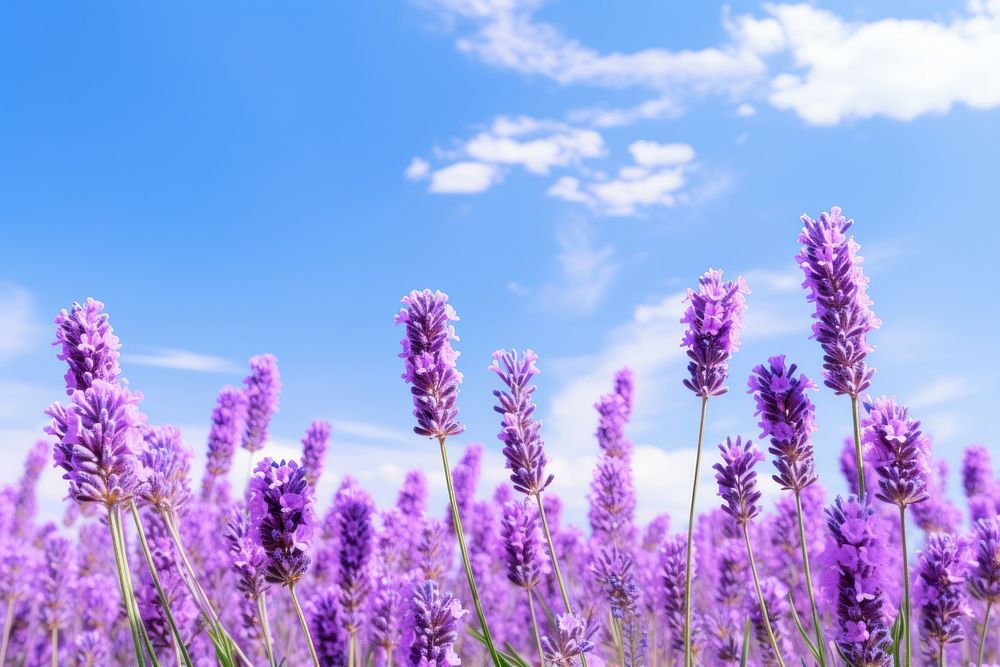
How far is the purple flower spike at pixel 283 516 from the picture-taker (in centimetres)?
300

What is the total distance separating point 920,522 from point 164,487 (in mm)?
9081

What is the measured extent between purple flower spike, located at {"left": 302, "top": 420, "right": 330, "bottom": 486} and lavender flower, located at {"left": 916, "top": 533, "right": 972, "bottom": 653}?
546cm

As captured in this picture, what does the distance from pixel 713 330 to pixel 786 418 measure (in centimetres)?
46

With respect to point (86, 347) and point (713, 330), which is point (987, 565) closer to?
point (713, 330)

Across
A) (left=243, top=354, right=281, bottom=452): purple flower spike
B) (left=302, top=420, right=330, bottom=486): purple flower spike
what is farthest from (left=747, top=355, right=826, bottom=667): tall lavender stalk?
(left=243, top=354, right=281, bottom=452): purple flower spike

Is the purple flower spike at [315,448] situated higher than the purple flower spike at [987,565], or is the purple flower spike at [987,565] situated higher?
the purple flower spike at [315,448]

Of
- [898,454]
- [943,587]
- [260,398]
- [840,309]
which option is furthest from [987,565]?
[260,398]

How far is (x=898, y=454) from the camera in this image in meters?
3.19

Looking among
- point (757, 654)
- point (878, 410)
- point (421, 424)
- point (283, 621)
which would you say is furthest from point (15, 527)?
point (878, 410)

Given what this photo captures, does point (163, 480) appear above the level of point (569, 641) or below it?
above

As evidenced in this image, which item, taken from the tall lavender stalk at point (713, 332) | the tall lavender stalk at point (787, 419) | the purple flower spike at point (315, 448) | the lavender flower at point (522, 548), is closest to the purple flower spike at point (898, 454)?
the tall lavender stalk at point (787, 419)

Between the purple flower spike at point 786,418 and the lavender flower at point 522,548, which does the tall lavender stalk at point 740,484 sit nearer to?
the purple flower spike at point 786,418

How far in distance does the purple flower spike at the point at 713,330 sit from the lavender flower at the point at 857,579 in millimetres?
693

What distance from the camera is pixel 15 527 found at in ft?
49.5
